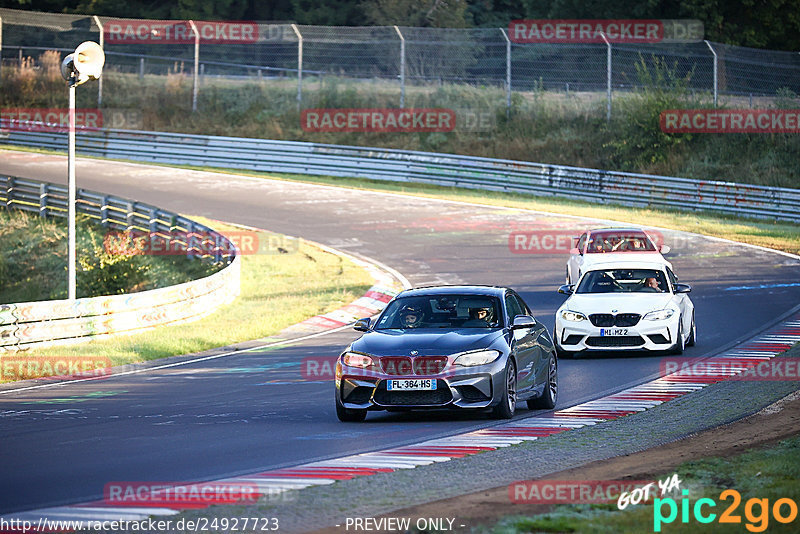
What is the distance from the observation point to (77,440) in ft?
36.6

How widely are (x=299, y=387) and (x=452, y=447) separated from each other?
16.1 ft

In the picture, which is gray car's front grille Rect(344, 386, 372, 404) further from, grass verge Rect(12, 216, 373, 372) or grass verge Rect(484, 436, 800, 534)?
grass verge Rect(12, 216, 373, 372)

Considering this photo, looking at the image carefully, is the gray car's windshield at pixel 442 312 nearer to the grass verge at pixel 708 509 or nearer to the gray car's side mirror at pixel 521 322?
the gray car's side mirror at pixel 521 322

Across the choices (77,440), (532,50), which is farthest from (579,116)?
(77,440)

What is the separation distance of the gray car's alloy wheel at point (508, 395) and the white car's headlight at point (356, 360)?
139cm

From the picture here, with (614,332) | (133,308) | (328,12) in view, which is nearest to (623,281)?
(614,332)

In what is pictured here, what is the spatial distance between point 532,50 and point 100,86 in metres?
19.0

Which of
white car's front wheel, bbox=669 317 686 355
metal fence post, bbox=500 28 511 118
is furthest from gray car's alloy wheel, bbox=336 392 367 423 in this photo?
metal fence post, bbox=500 28 511 118

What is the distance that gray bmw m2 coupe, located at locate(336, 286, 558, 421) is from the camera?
1176 cm

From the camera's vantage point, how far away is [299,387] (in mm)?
15039

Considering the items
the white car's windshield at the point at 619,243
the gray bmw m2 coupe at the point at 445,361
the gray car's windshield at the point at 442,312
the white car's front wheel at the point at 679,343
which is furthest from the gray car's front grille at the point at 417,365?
the white car's windshield at the point at 619,243

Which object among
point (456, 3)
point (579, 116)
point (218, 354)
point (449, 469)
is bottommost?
point (218, 354)

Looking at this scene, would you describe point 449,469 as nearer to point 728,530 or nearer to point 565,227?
point 728,530

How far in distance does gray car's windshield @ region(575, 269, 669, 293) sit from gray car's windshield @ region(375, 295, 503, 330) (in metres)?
6.02
